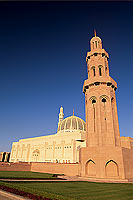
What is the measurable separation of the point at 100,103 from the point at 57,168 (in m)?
13.5

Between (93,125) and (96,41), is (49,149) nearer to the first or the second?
(93,125)

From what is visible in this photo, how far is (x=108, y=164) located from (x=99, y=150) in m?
1.93

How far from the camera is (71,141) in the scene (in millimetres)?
42969

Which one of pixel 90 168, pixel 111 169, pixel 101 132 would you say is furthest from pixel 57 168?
pixel 101 132

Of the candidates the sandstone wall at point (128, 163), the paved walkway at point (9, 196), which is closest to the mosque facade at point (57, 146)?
the sandstone wall at point (128, 163)

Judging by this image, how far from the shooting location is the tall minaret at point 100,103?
831 inches

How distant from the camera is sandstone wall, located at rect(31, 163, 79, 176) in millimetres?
24078

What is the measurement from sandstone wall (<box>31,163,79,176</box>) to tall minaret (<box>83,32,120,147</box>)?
549 cm

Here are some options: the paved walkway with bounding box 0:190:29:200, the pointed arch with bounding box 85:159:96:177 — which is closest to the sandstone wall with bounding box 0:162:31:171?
the pointed arch with bounding box 85:159:96:177

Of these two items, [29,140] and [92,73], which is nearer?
[92,73]

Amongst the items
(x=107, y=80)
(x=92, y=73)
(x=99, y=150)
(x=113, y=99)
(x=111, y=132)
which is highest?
(x=92, y=73)

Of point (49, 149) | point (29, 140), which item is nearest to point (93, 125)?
point (49, 149)

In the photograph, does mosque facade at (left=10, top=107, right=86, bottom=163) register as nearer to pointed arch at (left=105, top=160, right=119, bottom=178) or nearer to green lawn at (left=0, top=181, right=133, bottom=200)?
pointed arch at (left=105, top=160, right=119, bottom=178)

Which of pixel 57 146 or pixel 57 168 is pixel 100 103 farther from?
pixel 57 146
